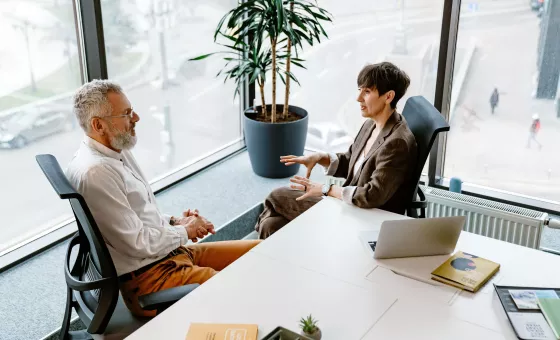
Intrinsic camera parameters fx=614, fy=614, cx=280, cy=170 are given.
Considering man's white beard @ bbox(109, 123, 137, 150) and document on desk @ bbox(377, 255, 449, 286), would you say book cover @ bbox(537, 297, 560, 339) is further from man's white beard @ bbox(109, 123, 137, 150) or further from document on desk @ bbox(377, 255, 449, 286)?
man's white beard @ bbox(109, 123, 137, 150)

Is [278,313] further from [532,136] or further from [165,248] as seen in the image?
[532,136]

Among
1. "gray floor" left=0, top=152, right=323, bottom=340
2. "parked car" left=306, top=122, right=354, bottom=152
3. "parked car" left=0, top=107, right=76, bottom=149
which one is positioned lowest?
"gray floor" left=0, top=152, right=323, bottom=340

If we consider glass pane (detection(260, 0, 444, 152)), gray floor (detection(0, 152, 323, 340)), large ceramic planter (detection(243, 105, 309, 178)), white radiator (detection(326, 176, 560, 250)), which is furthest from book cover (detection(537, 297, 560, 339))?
large ceramic planter (detection(243, 105, 309, 178))

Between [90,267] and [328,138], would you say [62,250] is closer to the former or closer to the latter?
[90,267]

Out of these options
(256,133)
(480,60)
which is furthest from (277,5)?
(480,60)

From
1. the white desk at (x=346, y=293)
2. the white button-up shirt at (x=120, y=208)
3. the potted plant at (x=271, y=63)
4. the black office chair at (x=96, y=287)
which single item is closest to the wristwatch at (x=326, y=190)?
the white desk at (x=346, y=293)

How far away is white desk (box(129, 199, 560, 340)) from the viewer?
1912 mm

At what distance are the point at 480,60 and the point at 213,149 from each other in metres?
2.24

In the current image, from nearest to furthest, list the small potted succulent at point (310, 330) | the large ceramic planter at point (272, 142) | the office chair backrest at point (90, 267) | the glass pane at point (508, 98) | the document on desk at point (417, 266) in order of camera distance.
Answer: the small potted succulent at point (310, 330) < the office chair backrest at point (90, 267) < the document on desk at point (417, 266) < the glass pane at point (508, 98) < the large ceramic planter at point (272, 142)

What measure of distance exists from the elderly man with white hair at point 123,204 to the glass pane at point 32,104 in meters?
1.31

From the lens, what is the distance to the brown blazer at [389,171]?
2729mm

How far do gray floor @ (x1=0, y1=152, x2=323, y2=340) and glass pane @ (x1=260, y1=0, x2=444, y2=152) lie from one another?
1.57 feet

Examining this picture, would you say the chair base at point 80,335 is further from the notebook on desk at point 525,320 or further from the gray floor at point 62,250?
the notebook on desk at point 525,320

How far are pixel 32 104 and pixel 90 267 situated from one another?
1685mm
